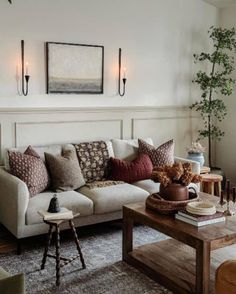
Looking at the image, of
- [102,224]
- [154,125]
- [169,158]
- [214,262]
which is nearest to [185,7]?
[154,125]

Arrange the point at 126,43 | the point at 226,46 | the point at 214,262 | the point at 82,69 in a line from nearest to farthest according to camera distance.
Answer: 1. the point at 214,262
2. the point at 82,69
3. the point at 126,43
4. the point at 226,46

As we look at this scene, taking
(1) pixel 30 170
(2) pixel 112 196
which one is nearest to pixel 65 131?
(1) pixel 30 170

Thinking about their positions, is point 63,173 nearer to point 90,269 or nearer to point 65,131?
point 65,131

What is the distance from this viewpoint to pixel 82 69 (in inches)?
189

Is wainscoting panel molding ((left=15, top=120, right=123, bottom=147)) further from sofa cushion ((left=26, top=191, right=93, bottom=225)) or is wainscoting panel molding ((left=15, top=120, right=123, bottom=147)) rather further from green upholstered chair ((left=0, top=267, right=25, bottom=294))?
green upholstered chair ((left=0, top=267, right=25, bottom=294))

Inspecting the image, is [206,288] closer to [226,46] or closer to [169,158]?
[169,158]

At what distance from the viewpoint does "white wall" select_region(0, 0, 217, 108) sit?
14.4ft

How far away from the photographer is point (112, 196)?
13.3 ft

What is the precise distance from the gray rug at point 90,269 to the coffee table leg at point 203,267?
309 millimetres

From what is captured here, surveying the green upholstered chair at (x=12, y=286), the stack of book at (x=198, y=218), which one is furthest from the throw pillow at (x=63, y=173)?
the green upholstered chair at (x=12, y=286)

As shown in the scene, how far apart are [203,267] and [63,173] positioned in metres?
1.80

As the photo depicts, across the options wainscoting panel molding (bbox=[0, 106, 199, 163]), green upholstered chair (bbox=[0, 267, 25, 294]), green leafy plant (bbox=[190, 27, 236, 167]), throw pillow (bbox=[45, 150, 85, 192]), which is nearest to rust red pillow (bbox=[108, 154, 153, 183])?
throw pillow (bbox=[45, 150, 85, 192])

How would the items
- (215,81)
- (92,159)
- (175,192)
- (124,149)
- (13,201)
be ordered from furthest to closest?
1. (215,81)
2. (124,149)
3. (92,159)
4. (13,201)
5. (175,192)

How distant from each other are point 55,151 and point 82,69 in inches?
40.0
